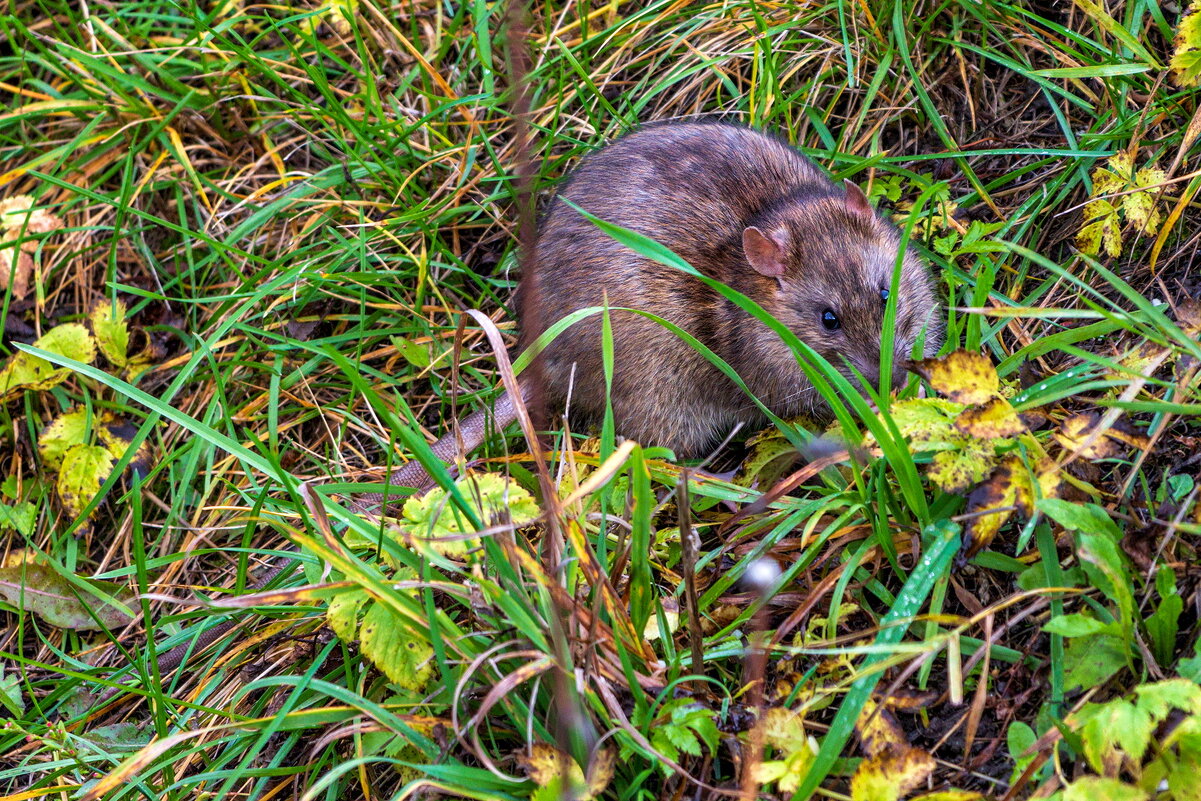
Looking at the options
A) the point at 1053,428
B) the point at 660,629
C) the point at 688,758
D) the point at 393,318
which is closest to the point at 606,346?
the point at 660,629

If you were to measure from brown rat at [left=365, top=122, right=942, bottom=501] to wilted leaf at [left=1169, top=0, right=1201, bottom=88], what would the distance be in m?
1.10

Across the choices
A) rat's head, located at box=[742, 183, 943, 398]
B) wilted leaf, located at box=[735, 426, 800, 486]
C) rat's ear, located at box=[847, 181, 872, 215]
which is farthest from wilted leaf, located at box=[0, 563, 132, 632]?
rat's ear, located at box=[847, 181, 872, 215]

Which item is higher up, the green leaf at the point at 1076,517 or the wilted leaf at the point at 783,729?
the green leaf at the point at 1076,517

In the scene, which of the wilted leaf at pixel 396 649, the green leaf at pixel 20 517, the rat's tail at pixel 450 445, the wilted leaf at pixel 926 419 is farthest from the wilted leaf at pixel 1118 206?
the green leaf at pixel 20 517

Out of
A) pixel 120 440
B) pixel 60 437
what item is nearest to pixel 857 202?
pixel 120 440

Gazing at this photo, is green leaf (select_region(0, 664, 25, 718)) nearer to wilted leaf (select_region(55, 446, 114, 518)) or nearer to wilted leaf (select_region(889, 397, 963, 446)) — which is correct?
wilted leaf (select_region(55, 446, 114, 518))

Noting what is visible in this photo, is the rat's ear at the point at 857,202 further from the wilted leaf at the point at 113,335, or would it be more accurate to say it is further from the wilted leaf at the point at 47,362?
the wilted leaf at the point at 47,362

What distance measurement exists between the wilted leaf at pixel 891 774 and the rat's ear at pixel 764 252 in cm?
206

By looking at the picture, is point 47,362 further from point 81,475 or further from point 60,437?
point 81,475

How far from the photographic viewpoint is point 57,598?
171 inches

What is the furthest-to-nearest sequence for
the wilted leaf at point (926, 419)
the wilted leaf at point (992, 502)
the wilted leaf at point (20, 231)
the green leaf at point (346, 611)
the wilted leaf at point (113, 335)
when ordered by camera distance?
the wilted leaf at point (20, 231)
the wilted leaf at point (113, 335)
the green leaf at point (346, 611)
the wilted leaf at point (926, 419)
the wilted leaf at point (992, 502)

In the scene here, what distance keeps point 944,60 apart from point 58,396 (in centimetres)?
416

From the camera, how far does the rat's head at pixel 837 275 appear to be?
4.07m

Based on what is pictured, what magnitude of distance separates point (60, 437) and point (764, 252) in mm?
3083
